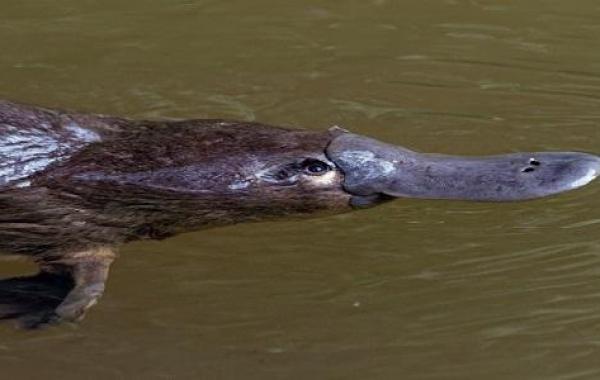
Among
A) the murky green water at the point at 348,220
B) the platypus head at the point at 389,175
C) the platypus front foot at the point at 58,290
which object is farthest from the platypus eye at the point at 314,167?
the platypus front foot at the point at 58,290

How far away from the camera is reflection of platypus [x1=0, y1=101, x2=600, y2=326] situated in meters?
4.83

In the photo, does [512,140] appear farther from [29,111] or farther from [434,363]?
[29,111]

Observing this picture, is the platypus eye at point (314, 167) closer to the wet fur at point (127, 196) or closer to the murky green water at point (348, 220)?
the wet fur at point (127, 196)

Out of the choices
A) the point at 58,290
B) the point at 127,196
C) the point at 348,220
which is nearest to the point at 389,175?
the point at 348,220

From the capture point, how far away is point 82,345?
4609 millimetres

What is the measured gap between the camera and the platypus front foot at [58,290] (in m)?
4.64

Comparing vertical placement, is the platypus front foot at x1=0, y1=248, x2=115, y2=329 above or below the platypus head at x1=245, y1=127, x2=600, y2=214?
below

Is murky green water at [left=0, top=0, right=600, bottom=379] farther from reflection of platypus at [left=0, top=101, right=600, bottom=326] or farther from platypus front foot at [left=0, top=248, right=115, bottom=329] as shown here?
reflection of platypus at [left=0, top=101, right=600, bottom=326]

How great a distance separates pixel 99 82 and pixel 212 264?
151cm

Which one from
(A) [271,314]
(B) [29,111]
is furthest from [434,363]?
(B) [29,111]

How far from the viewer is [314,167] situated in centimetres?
488

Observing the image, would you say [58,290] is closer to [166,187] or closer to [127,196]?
[127,196]

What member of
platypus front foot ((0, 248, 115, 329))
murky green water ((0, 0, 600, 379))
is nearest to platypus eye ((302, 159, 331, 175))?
murky green water ((0, 0, 600, 379))

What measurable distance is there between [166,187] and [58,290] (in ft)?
1.64
